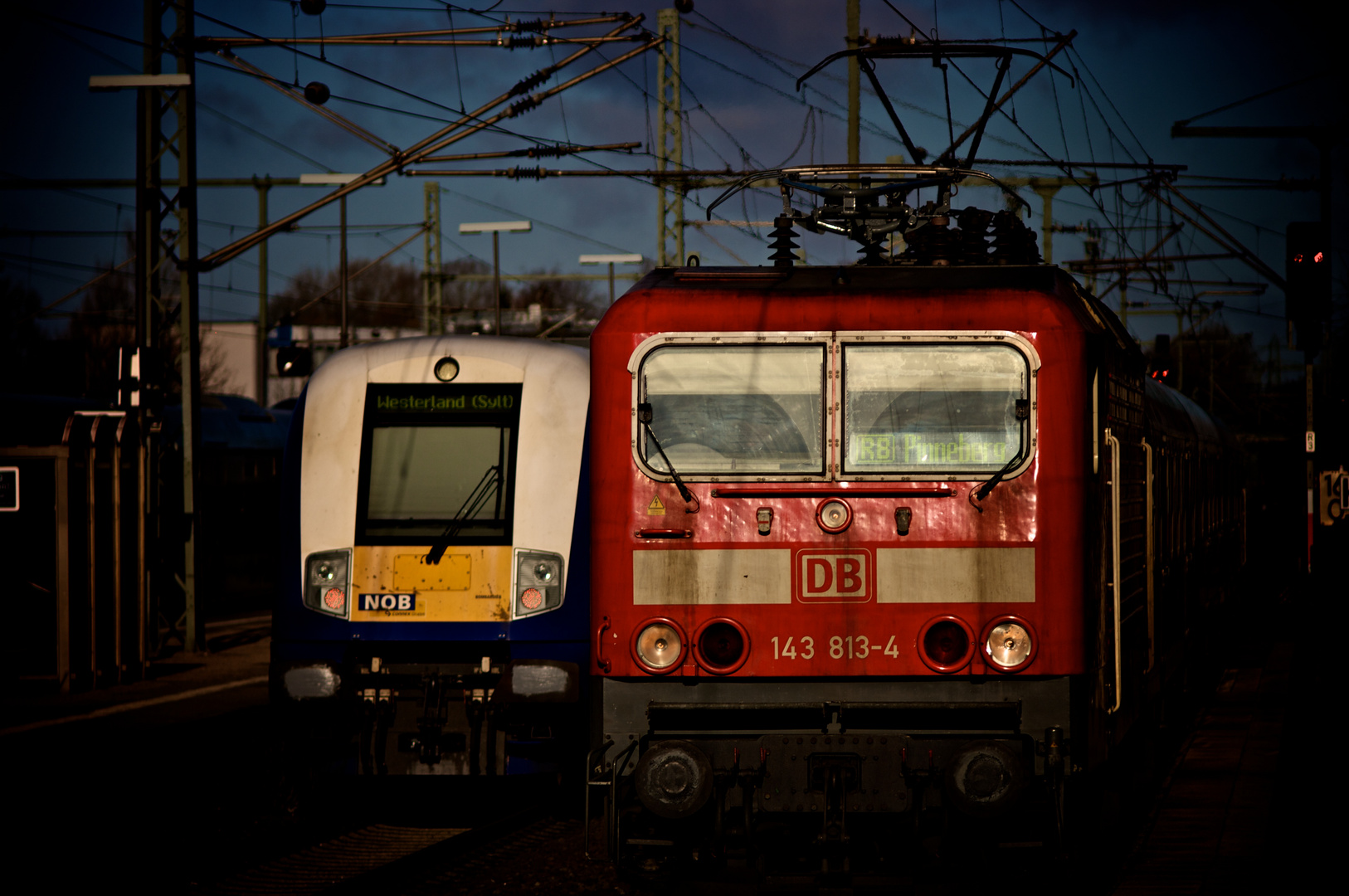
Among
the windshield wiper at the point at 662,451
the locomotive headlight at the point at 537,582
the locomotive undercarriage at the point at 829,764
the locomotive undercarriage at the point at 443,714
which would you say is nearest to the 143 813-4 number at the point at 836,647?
the locomotive undercarriage at the point at 829,764

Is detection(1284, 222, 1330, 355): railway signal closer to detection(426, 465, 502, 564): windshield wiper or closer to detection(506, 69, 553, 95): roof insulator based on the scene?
detection(506, 69, 553, 95): roof insulator

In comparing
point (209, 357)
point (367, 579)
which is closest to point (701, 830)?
point (367, 579)

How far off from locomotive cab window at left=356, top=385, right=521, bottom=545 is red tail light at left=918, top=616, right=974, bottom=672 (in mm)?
3475

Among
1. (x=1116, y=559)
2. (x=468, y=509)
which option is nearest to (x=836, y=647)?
(x=1116, y=559)

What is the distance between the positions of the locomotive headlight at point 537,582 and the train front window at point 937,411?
10.2ft

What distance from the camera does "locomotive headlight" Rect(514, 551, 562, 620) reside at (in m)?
8.88

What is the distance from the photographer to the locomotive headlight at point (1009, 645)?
611 centimetres

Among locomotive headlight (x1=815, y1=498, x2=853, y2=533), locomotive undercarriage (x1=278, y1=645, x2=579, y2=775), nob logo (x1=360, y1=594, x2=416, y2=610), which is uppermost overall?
locomotive headlight (x1=815, y1=498, x2=853, y2=533)

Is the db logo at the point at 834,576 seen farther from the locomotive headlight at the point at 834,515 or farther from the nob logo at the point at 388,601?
the nob logo at the point at 388,601

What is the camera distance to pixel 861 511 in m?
6.22

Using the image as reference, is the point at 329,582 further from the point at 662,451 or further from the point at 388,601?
the point at 662,451

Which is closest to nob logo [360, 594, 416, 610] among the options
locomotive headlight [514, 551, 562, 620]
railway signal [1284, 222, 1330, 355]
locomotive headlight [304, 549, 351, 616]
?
locomotive headlight [304, 549, 351, 616]

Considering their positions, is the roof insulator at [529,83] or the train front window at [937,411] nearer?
the train front window at [937,411]

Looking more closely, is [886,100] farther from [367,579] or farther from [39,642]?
[39,642]
